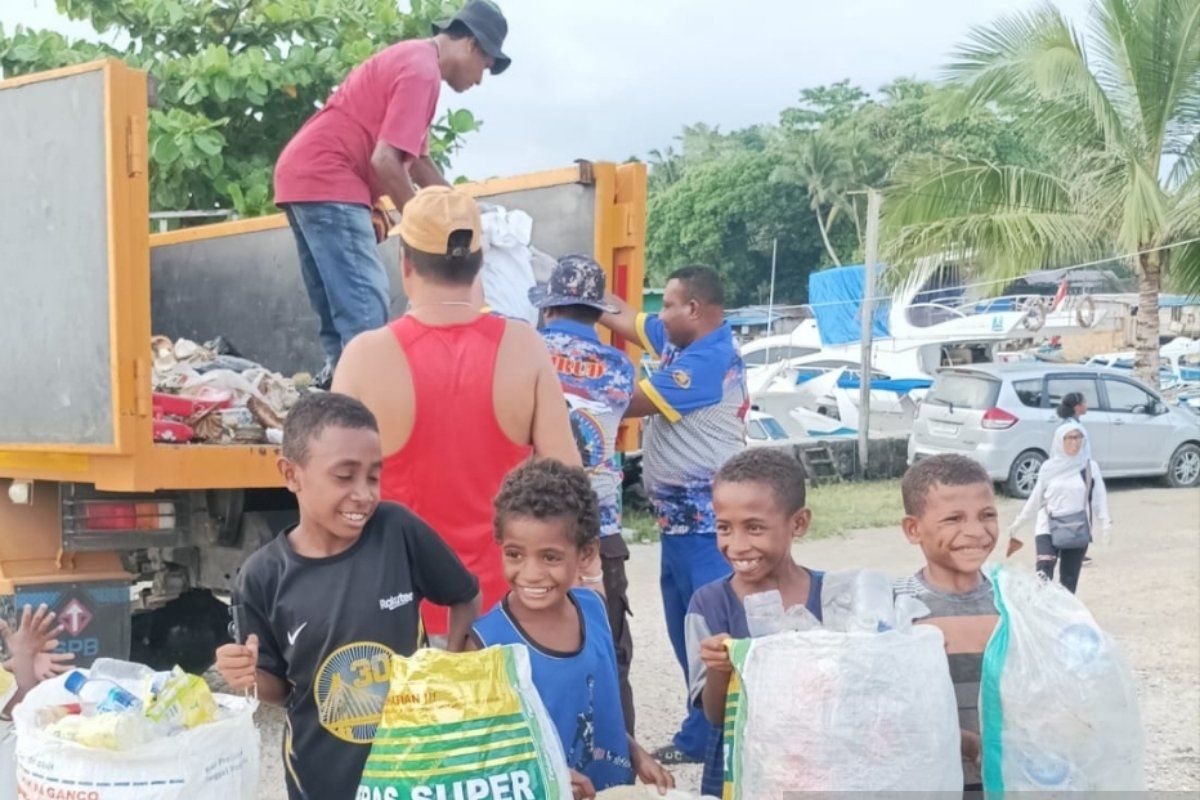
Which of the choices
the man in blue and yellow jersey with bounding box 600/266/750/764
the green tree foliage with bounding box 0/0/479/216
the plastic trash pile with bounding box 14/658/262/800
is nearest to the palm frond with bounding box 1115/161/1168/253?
the green tree foliage with bounding box 0/0/479/216

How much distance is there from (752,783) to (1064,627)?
637 millimetres

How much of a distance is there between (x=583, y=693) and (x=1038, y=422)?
12.5m

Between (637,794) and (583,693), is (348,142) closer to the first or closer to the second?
(583,693)

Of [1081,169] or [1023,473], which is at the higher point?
[1081,169]

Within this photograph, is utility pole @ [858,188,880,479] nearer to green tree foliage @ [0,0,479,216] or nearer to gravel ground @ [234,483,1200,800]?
gravel ground @ [234,483,1200,800]

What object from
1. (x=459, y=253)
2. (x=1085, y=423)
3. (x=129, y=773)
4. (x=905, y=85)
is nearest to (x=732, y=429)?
(x=459, y=253)

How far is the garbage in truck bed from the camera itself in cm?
415

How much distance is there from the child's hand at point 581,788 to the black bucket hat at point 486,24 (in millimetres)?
2401

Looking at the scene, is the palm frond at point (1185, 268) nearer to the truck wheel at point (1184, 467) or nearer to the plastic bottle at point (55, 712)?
the truck wheel at point (1184, 467)

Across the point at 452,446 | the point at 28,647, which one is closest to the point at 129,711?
the point at 28,647

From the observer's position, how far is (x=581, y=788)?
7.91 ft

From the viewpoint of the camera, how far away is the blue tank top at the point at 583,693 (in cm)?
248

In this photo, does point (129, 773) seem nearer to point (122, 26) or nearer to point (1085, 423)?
point (122, 26)

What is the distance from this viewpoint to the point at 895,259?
53.2 feet
